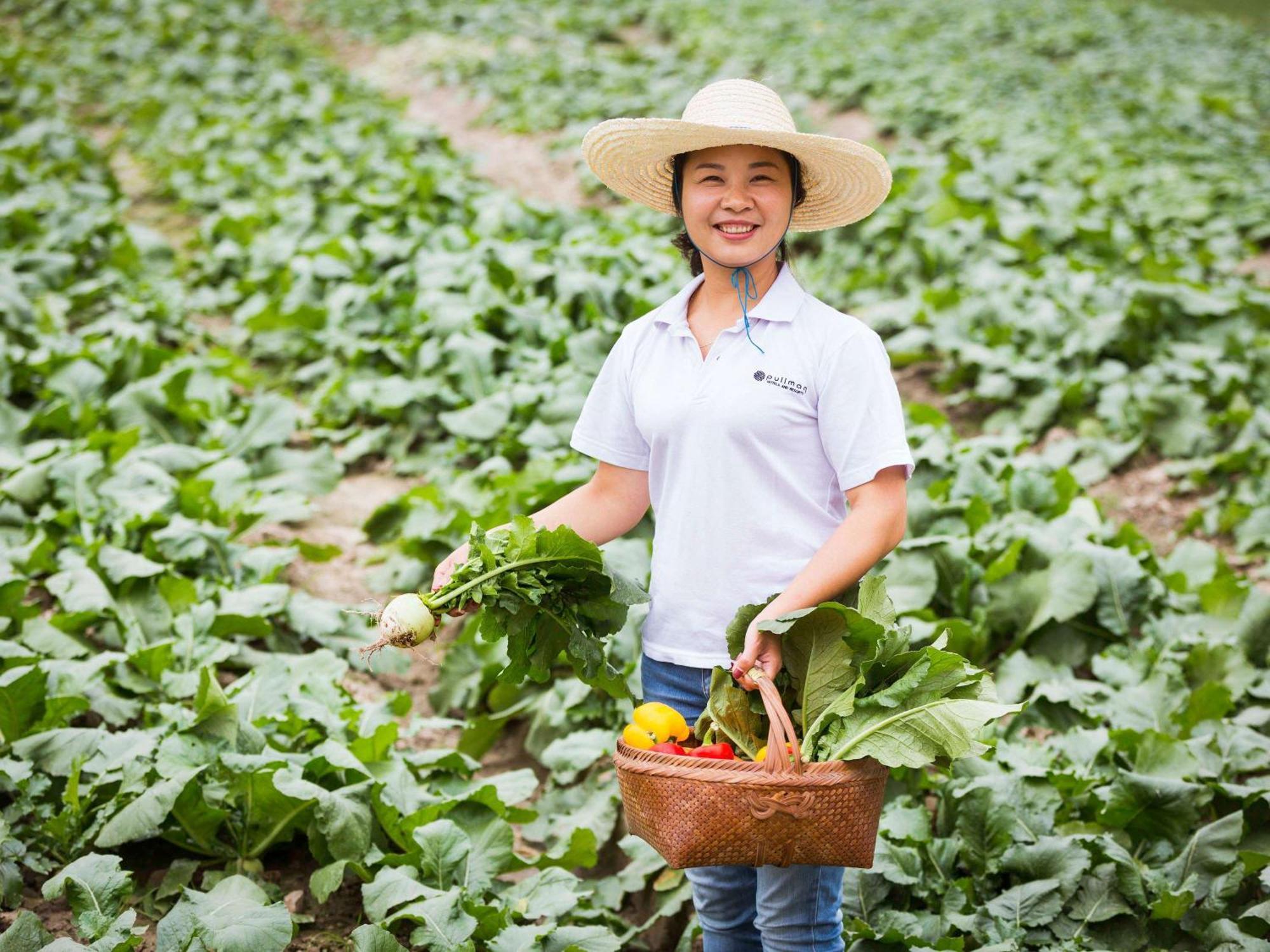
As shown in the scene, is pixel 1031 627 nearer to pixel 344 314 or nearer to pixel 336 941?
pixel 336 941

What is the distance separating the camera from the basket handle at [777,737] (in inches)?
89.0

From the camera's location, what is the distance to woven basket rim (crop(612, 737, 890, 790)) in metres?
2.27

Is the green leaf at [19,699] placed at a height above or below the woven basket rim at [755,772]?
below

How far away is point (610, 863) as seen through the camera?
409cm

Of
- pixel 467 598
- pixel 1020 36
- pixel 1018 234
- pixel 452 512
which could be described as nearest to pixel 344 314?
pixel 452 512

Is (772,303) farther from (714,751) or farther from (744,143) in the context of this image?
(714,751)

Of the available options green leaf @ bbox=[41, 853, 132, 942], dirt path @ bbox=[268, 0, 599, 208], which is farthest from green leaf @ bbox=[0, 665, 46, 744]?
dirt path @ bbox=[268, 0, 599, 208]

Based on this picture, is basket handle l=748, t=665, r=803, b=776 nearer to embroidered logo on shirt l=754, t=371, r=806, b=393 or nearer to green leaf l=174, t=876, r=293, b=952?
embroidered logo on shirt l=754, t=371, r=806, b=393

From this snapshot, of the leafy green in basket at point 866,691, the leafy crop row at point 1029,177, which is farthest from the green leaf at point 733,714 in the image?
the leafy crop row at point 1029,177

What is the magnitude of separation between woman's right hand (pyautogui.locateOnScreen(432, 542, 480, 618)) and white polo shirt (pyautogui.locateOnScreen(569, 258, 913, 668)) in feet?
1.33

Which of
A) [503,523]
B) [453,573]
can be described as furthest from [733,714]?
[503,523]

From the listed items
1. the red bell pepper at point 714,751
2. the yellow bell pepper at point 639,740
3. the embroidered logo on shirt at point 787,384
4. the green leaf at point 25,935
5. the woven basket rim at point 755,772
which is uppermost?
the embroidered logo on shirt at point 787,384

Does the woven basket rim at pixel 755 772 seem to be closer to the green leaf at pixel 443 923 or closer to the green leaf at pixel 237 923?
the green leaf at pixel 443 923

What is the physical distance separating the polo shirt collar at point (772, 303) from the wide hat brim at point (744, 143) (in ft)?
0.79
